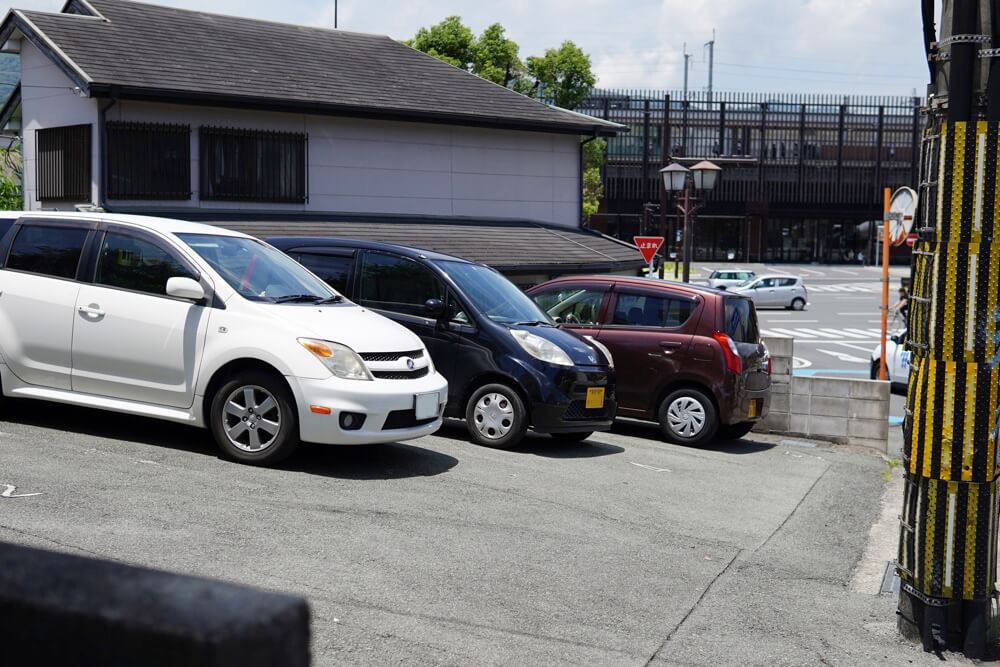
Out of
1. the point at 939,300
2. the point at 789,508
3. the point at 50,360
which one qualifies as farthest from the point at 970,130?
the point at 50,360

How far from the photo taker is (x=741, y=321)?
1210cm

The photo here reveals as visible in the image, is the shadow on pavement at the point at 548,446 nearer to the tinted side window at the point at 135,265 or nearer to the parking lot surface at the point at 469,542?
the parking lot surface at the point at 469,542

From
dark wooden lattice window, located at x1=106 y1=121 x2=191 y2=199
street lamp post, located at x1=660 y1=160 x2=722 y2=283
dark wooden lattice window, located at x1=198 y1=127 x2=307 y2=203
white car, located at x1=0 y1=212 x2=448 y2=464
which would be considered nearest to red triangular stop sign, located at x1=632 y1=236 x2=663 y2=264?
street lamp post, located at x1=660 y1=160 x2=722 y2=283

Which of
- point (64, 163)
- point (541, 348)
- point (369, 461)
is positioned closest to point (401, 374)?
point (369, 461)

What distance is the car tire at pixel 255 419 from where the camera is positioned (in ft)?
24.8

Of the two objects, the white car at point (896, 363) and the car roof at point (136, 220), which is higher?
the car roof at point (136, 220)

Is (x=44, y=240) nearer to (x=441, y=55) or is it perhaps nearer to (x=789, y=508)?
(x=789, y=508)

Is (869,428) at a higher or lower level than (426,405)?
lower

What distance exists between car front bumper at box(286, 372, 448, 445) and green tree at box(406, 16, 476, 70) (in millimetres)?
37890

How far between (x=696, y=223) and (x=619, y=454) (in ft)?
195

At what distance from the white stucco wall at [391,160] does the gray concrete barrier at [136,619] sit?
60.1ft

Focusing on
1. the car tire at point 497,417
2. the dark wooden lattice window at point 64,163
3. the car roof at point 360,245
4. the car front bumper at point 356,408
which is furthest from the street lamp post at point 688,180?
the car front bumper at point 356,408

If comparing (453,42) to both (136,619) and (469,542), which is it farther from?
(136,619)

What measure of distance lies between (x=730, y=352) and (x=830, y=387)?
207cm
